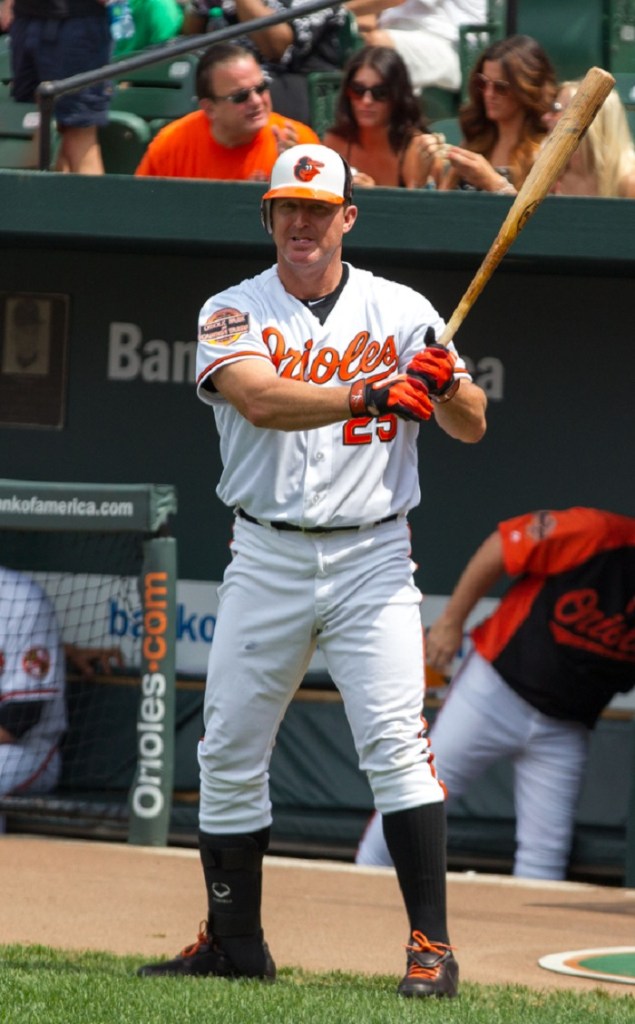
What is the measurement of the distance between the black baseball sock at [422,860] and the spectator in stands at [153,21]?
511cm

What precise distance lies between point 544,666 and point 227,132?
228 cm

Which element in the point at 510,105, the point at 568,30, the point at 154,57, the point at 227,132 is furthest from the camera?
the point at 568,30

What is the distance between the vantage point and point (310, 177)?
11.6 ft

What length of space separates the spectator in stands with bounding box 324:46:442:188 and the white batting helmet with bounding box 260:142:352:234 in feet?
8.96

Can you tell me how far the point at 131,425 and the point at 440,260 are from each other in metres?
1.44

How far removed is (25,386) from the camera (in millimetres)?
6703

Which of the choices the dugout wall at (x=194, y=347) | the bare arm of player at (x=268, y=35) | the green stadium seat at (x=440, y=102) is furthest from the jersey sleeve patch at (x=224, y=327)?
the green stadium seat at (x=440, y=102)

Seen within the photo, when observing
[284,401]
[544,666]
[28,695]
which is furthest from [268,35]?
[284,401]

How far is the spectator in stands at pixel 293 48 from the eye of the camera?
23.4 feet

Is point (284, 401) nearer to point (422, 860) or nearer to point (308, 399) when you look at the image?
point (308, 399)

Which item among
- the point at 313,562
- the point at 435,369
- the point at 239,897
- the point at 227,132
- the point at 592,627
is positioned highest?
the point at 227,132

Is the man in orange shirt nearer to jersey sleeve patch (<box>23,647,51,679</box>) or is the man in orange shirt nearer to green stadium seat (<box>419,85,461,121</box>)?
green stadium seat (<box>419,85,461,121</box>)

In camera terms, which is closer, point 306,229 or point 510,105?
point 306,229

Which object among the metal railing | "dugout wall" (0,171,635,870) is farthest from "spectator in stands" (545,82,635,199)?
the metal railing
